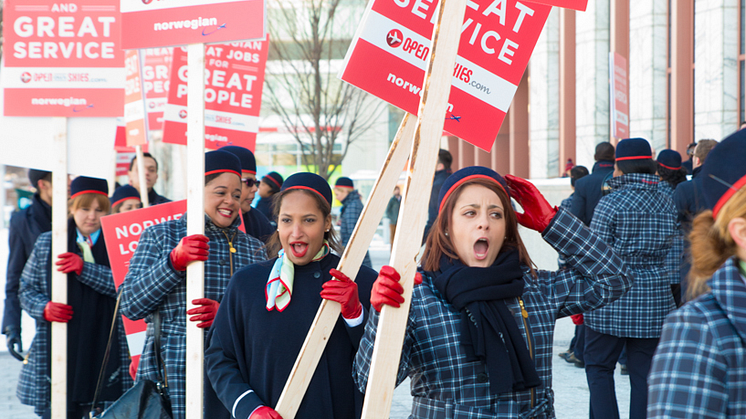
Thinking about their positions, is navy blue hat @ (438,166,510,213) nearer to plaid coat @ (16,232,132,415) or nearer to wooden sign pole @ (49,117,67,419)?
wooden sign pole @ (49,117,67,419)

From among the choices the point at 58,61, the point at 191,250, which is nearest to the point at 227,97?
the point at 58,61

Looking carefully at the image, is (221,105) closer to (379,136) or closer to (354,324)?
(354,324)

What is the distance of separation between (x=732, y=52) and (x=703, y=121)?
1.02 meters

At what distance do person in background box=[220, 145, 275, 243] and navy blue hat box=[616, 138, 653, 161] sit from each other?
2681mm

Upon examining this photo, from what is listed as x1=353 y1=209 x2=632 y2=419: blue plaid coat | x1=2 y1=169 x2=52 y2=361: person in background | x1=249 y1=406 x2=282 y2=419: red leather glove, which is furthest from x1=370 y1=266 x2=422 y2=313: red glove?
x1=2 y1=169 x2=52 y2=361: person in background

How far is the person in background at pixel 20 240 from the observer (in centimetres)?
514

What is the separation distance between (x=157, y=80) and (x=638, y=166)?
5.33 meters

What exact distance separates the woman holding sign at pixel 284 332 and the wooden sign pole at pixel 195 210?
38 centimetres

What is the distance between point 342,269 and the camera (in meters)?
2.63

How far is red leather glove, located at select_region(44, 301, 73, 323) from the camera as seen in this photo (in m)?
4.27

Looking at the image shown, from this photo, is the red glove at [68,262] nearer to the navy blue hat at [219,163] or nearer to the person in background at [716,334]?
the navy blue hat at [219,163]

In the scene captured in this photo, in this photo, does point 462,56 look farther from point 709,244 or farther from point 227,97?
point 227,97

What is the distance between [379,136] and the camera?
37219 millimetres

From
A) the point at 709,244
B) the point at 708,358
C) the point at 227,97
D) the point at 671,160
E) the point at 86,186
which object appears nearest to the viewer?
the point at 708,358
